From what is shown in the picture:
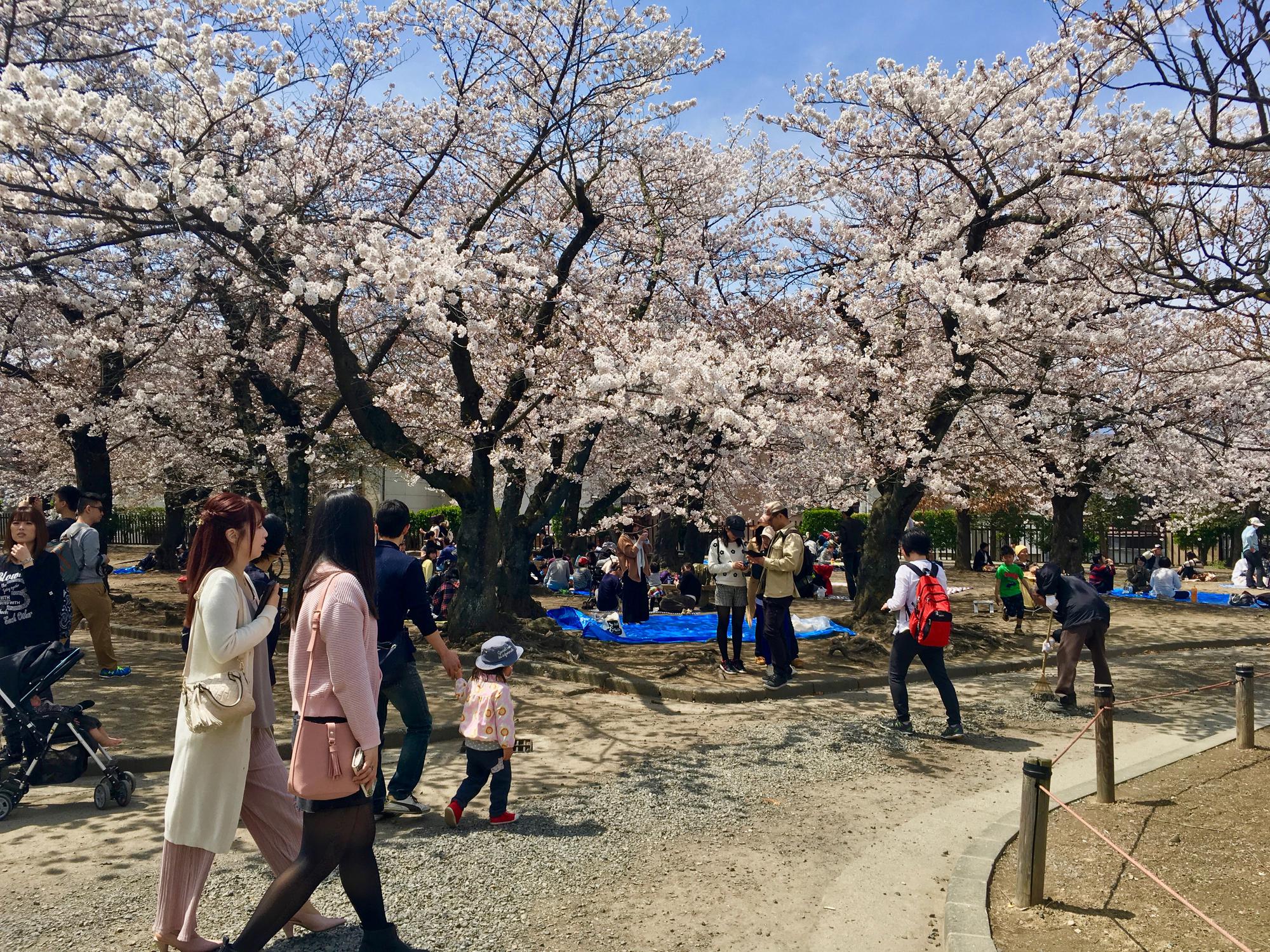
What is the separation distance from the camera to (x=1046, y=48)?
36.6 feet

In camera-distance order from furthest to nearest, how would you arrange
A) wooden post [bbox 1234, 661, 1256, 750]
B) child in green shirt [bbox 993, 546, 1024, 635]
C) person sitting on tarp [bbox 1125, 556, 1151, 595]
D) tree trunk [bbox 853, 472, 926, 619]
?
person sitting on tarp [bbox 1125, 556, 1151, 595] < child in green shirt [bbox 993, 546, 1024, 635] < tree trunk [bbox 853, 472, 926, 619] < wooden post [bbox 1234, 661, 1256, 750]

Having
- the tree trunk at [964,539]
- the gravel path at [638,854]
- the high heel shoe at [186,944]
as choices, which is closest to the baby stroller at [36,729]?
the gravel path at [638,854]

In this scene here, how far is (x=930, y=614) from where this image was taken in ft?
22.8

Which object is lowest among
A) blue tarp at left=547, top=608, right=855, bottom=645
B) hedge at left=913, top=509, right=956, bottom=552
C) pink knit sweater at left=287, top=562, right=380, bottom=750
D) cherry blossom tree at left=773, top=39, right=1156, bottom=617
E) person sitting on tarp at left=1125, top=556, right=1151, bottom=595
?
blue tarp at left=547, top=608, right=855, bottom=645

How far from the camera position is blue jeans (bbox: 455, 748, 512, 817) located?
5.02 meters

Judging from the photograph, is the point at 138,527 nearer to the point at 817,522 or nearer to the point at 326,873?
the point at 817,522

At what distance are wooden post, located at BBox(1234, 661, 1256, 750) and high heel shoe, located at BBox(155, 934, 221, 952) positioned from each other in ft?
23.0

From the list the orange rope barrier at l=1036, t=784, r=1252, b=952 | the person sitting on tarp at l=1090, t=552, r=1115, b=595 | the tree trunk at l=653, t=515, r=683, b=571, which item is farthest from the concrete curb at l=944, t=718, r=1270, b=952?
the tree trunk at l=653, t=515, r=683, b=571

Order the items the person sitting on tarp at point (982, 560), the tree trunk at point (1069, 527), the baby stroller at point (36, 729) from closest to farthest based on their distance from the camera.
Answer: the baby stroller at point (36, 729)
the tree trunk at point (1069, 527)
the person sitting on tarp at point (982, 560)

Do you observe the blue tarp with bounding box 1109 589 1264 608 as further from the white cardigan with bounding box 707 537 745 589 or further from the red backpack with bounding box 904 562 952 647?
the red backpack with bounding box 904 562 952 647

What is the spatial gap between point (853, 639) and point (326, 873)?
9.44 meters

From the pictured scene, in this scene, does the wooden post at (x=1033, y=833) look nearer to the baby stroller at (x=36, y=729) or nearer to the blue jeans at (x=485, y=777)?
the blue jeans at (x=485, y=777)

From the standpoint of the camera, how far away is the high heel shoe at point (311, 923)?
147 inches

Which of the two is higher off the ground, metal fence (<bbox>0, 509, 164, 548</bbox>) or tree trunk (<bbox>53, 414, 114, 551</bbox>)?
tree trunk (<bbox>53, 414, 114, 551</bbox>)
